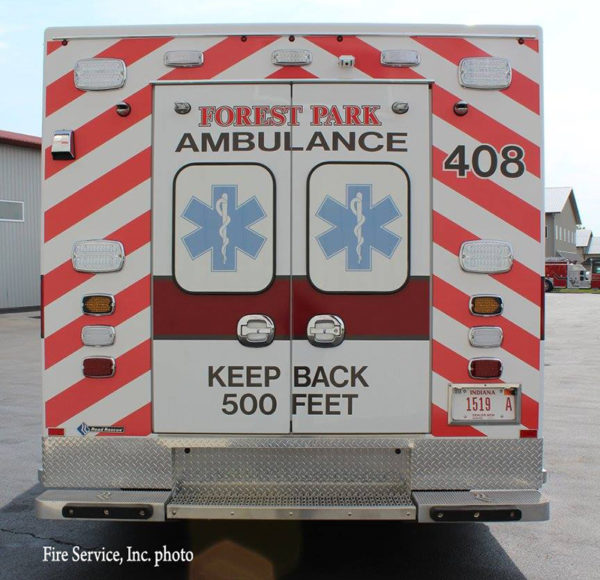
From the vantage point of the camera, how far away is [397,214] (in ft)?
12.6

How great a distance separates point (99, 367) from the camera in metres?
3.91

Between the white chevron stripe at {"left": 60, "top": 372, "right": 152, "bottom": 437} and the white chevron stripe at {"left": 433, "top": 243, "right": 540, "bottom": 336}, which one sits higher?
the white chevron stripe at {"left": 433, "top": 243, "right": 540, "bottom": 336}

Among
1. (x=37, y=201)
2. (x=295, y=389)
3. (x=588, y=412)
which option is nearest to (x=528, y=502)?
(x=295, y=389)

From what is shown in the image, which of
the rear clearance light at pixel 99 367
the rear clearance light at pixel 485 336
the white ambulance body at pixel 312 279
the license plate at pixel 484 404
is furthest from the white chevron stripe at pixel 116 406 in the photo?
the rear clearance light at pixel 485 336

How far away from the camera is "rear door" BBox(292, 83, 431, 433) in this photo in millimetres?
3842

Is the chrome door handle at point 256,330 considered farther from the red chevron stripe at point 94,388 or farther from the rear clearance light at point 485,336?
the rear clearance light at point 485,336

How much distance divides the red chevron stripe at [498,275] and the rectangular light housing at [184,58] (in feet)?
4.71

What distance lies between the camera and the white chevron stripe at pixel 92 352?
3896 mm

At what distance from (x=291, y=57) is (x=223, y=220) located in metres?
0.90

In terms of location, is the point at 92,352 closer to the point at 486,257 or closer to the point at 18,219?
the point at 486,257

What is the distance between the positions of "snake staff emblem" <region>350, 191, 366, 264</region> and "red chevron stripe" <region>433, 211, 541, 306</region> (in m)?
0.37

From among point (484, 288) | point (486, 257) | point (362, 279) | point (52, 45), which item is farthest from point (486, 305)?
point (52, 45)

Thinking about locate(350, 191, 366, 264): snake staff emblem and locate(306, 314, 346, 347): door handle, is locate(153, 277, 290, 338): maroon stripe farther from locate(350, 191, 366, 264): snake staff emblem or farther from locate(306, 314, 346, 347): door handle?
locate(350, 191, 366, 264): snake staff emblem

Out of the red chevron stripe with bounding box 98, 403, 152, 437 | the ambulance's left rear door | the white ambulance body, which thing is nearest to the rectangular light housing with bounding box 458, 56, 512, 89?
the white ambulance body
